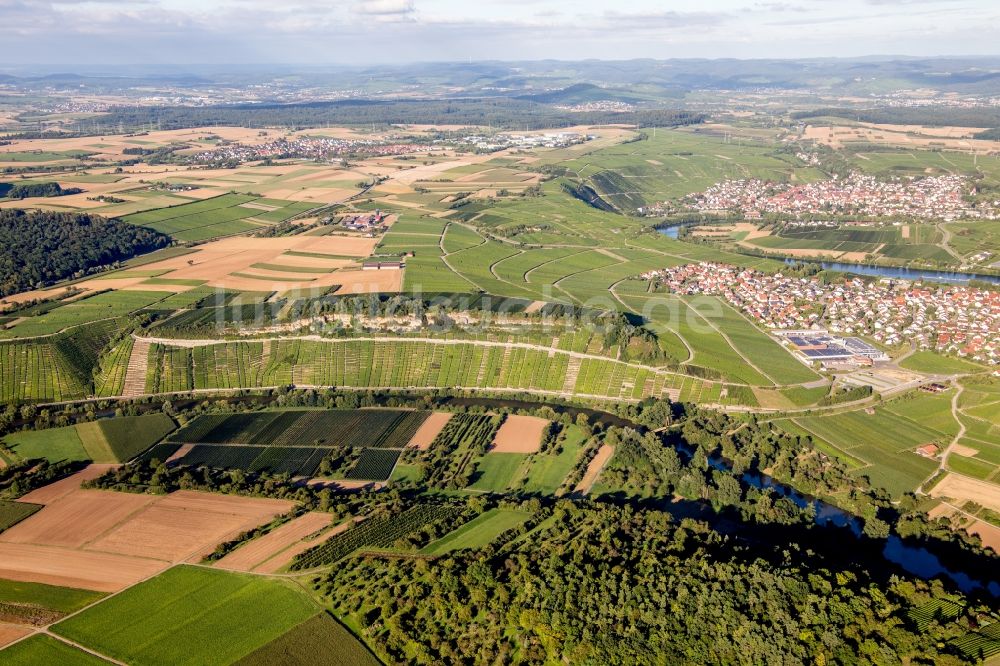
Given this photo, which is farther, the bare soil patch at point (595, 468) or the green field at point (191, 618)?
the bare soil patch at point (595, 468)

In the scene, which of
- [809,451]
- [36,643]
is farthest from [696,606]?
[36,643]

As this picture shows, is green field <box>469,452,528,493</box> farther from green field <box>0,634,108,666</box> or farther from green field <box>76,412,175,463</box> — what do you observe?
green field <box>76,412,175,463</box>

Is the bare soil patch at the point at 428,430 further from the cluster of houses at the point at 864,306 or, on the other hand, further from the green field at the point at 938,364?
the green field at the point at 938,364

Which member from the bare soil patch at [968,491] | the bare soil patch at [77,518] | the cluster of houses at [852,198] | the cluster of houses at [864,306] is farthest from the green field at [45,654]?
the cluster of houses at [852,198]

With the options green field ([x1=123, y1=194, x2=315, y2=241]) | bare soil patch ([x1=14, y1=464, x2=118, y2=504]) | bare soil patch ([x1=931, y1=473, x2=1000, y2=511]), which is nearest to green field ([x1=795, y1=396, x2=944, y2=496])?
bare soil patch ([x1=931, y1=473, x2=1000, y2=511])

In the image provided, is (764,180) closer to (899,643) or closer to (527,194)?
(527,194)

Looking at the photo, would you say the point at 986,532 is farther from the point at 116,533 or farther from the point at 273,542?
the point at 116,533
